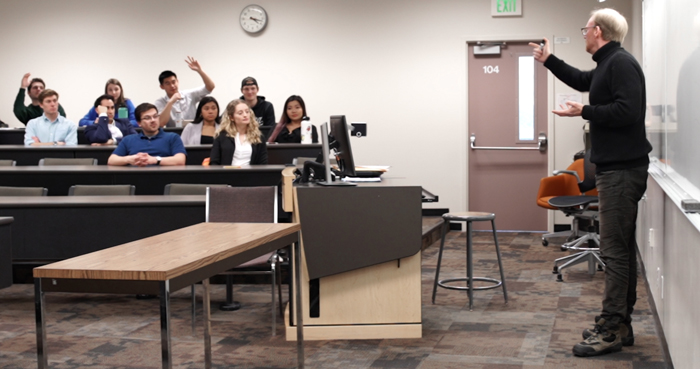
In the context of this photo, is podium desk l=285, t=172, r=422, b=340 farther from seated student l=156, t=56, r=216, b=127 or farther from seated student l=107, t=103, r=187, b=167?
seated student l=156, t=56, r=216, b=127

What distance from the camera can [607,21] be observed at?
322cm

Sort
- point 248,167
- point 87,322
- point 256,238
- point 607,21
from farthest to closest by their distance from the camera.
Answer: point 248,167
point 87,322
point 607,21
point 256,238

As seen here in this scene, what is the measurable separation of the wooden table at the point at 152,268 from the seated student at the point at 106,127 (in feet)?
15.8

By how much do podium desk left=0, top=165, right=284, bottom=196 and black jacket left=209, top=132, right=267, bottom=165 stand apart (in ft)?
1.11

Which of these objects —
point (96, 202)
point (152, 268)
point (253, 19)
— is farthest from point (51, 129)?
point (152, 268)

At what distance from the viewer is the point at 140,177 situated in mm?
5816

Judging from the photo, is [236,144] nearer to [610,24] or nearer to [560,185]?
[560,185]

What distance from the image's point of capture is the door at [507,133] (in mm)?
7961

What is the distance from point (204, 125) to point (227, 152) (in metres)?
1.19

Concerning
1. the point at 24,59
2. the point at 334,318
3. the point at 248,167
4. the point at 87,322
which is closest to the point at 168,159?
the point at 248,167

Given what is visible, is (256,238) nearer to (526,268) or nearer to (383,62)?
(526,268)

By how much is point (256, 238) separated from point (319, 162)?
57.4 inches

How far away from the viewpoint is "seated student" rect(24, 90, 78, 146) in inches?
287

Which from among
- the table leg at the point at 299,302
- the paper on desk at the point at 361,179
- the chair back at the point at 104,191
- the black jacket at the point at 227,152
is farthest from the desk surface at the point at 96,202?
the table leg at the point at 299,302
